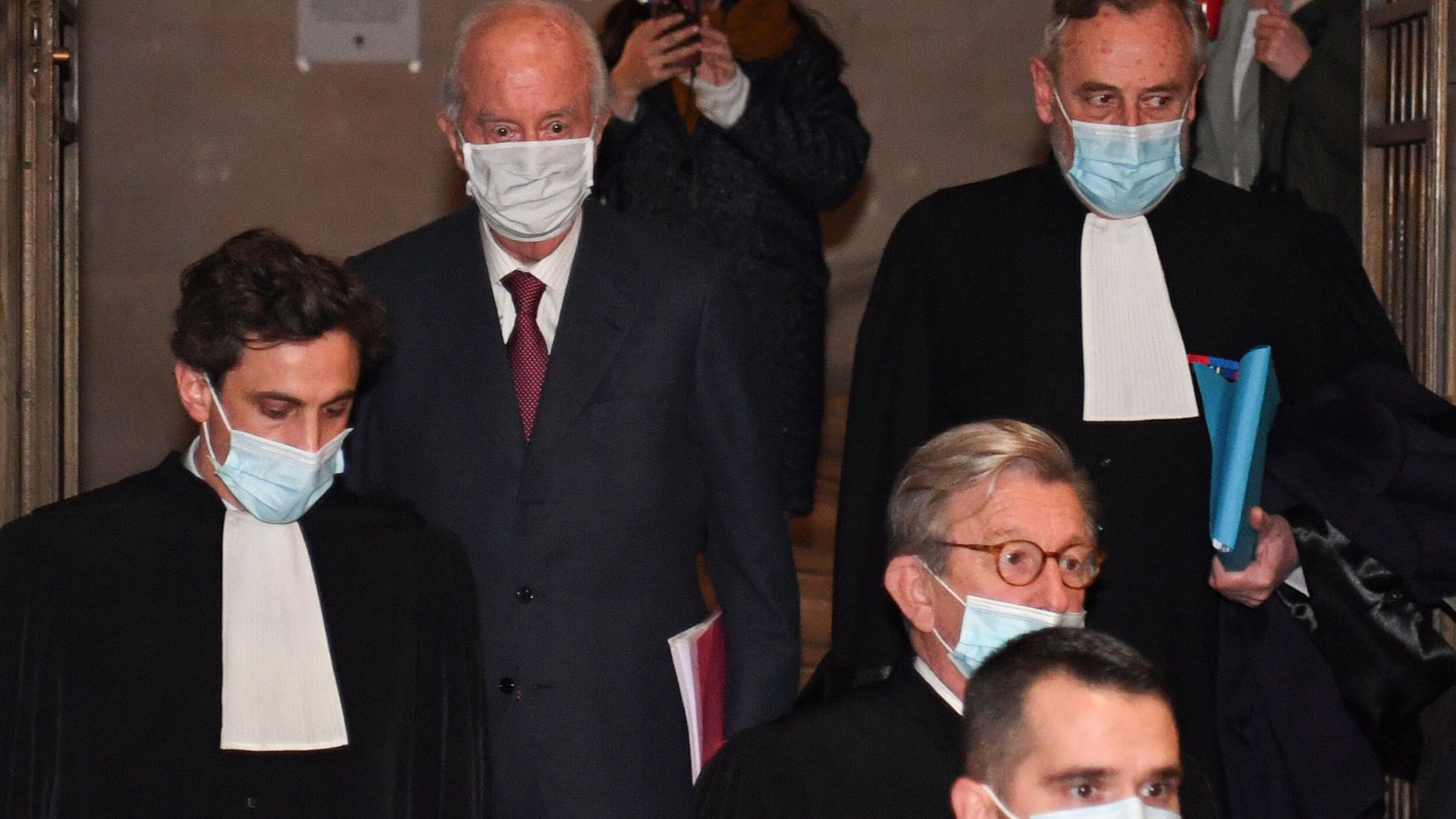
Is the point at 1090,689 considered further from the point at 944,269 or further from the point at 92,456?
the point at 92,456

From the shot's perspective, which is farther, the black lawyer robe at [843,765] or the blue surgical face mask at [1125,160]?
the blue surgical face mask at [1125,160]

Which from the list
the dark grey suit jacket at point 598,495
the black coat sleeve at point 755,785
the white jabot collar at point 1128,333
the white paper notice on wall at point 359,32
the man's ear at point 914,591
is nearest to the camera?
the black coat sleeve at point 755,785

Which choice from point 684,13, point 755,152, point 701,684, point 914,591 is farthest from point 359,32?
point 914,591

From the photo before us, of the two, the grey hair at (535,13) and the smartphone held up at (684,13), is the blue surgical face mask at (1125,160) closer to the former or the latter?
the grey hair at (535,13)

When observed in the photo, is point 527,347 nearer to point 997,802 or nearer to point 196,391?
point 196,391

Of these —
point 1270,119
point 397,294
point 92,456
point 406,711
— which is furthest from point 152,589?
point 92,456

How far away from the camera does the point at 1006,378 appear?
3807 millimetres

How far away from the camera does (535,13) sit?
11.5 ft

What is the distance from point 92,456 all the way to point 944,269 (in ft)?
15.2

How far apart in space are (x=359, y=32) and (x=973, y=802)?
5.62 meters

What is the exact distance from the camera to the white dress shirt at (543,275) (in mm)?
3531

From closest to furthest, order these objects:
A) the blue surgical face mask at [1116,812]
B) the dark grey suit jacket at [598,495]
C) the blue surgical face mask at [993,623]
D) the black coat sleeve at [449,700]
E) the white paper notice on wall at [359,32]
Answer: the blue surgical face mask at [1116,812] < the blue surgical face mask at [993,623] < the black coat sleeve at [449,700] < the dark grey suit jacket at [598,495] < the white paper notice on wall at [359,32]

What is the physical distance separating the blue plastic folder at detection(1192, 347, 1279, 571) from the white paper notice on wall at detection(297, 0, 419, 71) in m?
4.67

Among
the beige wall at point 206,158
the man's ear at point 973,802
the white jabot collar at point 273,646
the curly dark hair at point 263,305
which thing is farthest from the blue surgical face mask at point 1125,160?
the beige wall at point 206,158
